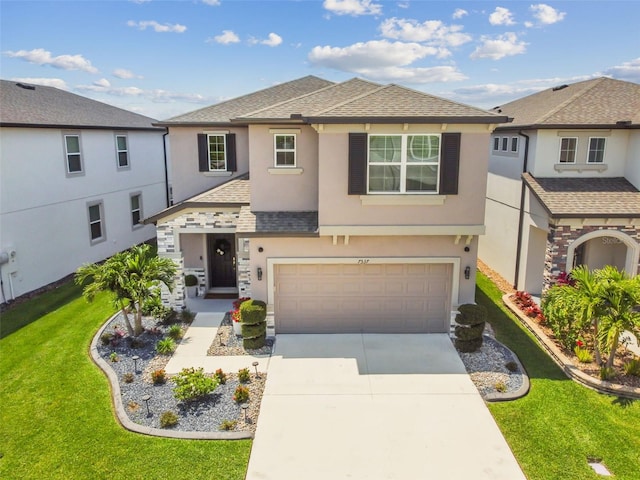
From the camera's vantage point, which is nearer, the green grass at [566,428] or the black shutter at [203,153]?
the green grass at [566,428]

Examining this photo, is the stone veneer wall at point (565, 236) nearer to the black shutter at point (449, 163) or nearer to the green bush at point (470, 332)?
the green bush at point (470, 332)

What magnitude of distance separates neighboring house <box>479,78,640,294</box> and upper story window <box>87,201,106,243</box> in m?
17.1

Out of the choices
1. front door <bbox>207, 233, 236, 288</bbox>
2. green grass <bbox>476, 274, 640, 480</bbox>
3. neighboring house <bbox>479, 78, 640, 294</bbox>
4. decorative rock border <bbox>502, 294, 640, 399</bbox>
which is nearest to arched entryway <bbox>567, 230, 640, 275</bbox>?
neighboring house <bbox>479, 78, 640, 294</bbox>

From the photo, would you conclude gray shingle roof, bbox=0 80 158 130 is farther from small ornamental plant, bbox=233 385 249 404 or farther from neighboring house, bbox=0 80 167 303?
small ornamental plant, bbox=233 385 249 404

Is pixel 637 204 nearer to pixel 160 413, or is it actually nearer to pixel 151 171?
pixel 160 413

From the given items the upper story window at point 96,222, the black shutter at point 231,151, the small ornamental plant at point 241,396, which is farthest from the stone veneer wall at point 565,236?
the upper story window at point 96,222

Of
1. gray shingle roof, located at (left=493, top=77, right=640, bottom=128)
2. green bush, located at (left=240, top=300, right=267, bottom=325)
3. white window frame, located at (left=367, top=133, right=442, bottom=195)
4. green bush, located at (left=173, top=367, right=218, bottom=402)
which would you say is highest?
gray shingle roof, located at (left=493, top=77, right=640, bottom=128)

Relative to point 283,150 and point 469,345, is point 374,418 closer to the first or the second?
point 469,345

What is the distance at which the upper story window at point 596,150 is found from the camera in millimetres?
15336

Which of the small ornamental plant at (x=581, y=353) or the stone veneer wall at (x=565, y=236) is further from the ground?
the stone veneer wall at (x=565, y=236)

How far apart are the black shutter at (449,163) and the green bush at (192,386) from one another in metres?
7.23

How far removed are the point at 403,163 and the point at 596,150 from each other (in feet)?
27.2

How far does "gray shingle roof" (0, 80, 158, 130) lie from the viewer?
16.5 meters

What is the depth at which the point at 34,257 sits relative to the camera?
16562mm
